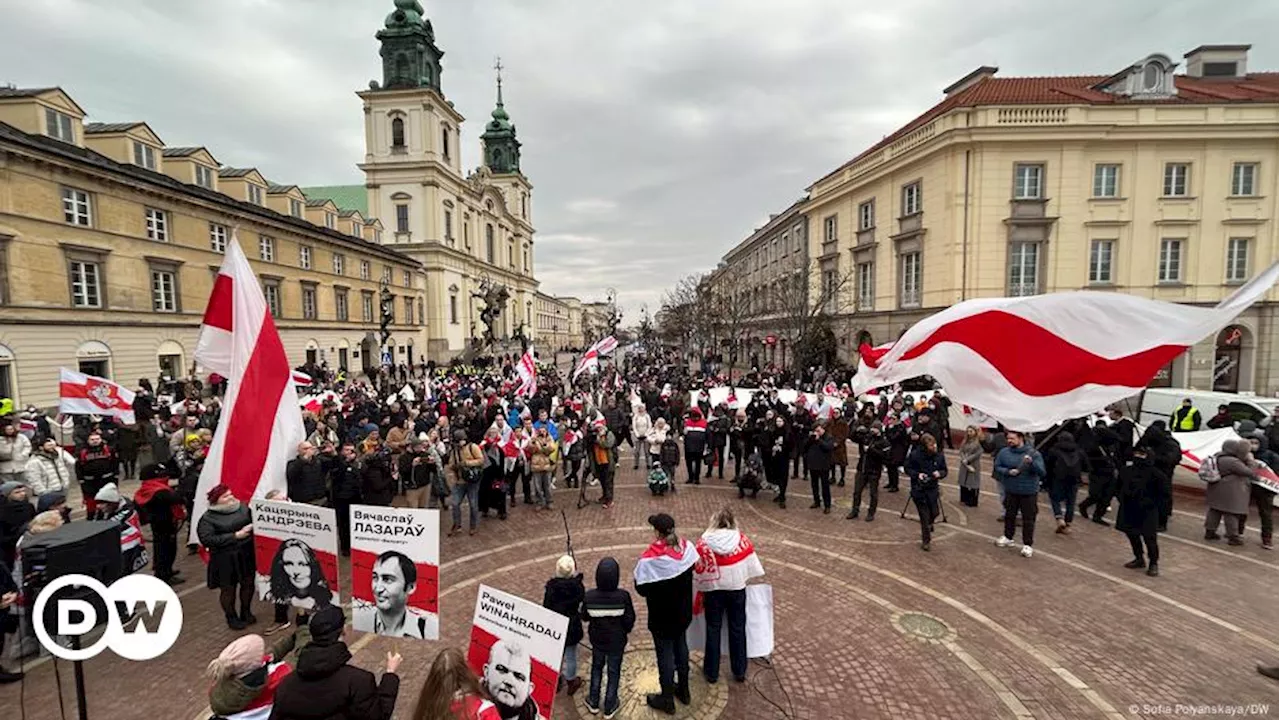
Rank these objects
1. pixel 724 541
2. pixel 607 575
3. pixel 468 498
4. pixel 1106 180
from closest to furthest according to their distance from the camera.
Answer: pixel 607 575, pixel 724 541, pixel 468 498, pixel 1106 180

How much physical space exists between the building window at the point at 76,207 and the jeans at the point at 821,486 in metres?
31.8

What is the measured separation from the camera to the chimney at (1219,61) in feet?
102

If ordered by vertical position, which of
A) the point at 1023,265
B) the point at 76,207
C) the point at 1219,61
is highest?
the point at 1219,61

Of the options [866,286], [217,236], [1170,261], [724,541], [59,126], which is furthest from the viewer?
[866,286]

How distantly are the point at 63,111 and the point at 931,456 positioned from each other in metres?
37.0

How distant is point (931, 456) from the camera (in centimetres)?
841

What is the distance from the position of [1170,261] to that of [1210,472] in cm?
2555

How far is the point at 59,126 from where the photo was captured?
24312 millimetres

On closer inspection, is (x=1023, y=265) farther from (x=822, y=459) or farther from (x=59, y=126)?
(x=59, y=126)

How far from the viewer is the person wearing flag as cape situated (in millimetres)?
4773

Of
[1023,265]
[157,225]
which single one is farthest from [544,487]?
[157,225]

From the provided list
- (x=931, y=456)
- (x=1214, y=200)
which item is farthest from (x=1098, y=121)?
(x=931, y=456)

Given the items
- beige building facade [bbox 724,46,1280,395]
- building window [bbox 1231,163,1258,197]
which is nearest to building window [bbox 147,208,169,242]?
beige building facade [bbox 724,46,1280,395]

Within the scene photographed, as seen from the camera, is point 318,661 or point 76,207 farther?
point 76,207
